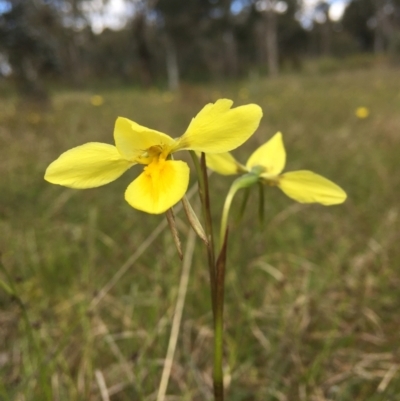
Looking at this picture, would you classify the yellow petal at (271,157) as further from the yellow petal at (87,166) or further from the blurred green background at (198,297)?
the yellow petal at (87,166)

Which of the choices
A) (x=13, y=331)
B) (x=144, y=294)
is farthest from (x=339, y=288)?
(x=13, y=331)

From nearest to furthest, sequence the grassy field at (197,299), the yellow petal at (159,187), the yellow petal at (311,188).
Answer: the yellow petal at (159,187)
the yellow petal at (311,188)
the grassy field at (197,299)

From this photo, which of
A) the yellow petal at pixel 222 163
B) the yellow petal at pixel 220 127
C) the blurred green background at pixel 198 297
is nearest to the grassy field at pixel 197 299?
the blurred green background at pixel 198 297

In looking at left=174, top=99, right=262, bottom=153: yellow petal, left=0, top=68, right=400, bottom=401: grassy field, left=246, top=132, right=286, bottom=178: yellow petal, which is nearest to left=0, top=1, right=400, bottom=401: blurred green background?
left=0, top=68, right=400, bottom=401: grassy field

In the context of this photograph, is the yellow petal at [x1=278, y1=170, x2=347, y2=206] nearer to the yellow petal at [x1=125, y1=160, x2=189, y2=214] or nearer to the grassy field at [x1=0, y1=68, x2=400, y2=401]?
the grassy field at [x1=0, y1=68, x2=400, y2=401]

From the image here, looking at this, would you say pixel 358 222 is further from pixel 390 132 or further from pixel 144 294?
pixel 390 132

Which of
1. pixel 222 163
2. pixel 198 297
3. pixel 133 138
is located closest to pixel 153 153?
pixel 133 138
